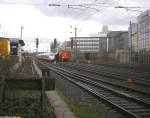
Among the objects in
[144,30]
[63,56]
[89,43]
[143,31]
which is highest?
[144,30]

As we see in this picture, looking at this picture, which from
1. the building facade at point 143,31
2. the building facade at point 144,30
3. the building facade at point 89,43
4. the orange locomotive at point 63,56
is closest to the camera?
the building facade at point 144,30

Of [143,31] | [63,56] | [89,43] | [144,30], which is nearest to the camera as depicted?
[63,56]

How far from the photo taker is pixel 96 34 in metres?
194

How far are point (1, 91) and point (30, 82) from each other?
2.77 ft

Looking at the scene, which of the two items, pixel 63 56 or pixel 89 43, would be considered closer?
pixel 63 56

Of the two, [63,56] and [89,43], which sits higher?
[89,43]

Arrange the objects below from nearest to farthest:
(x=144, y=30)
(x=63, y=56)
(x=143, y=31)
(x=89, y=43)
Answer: (x=63, y=56) < (x=144, y=30) < (x=143, y=31) < (x=89, y=43)

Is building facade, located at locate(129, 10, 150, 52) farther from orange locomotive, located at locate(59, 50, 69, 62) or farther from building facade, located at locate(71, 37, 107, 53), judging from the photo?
building facade, located at locate(71, 37, 107, 53)

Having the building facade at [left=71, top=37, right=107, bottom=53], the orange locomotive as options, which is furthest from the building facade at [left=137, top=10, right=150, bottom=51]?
the building facade at [left=71, top=37, right=107, bottom=53]

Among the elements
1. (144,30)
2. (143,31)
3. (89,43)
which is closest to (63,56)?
(144,30)

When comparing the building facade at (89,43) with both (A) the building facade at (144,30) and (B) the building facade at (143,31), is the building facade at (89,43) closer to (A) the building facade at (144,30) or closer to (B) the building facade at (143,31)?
(B) the building facade at (143,31)

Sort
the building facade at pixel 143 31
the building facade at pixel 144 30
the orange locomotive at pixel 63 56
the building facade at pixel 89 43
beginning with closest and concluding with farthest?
the building facade at pixel 144 30 → the building facade at pixel 143 31 → the orange locomotive at pixel 63 56 → the building facade at pixel 89 43

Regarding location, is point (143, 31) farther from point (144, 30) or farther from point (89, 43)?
point (89, 43)

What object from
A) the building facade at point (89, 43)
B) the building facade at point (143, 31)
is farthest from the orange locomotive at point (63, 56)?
the building facade at point (89, 43)
